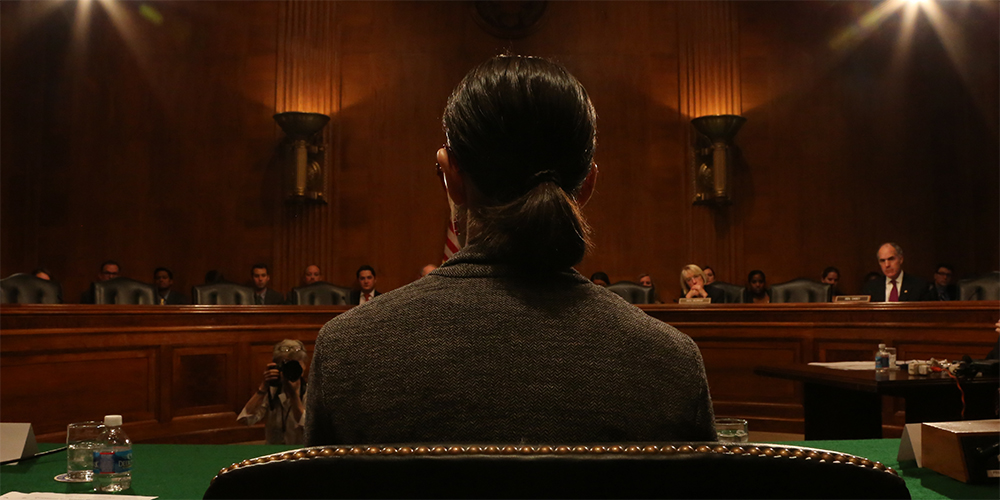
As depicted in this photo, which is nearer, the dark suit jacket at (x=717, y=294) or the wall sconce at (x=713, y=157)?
the dark suit jacket at (x=717, y=294)

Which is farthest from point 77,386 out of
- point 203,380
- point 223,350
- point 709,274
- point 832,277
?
point 832,277

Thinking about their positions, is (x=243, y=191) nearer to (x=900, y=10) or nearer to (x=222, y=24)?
(x=222, y=24)

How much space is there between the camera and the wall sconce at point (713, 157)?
9.20 meters

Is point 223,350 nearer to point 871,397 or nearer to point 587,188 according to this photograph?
point 871,397

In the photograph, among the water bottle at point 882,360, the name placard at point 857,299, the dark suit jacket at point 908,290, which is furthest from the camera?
the dark suit jacket at point 908,290

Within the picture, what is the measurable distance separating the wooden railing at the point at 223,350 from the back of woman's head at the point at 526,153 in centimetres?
412

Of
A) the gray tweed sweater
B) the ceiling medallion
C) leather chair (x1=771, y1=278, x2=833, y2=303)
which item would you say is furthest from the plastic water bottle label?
the ceiling medallion

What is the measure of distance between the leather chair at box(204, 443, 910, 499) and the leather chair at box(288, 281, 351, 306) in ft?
22.7

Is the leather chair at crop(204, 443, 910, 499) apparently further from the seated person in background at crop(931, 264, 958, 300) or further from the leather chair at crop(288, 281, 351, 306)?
the seated person in background at crop(931, 264, 958, 300)

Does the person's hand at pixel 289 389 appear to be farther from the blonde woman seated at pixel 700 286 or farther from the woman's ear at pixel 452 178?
the blonde woman seated at pixel 700 286

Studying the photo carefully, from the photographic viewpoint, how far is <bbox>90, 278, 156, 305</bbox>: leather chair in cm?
678

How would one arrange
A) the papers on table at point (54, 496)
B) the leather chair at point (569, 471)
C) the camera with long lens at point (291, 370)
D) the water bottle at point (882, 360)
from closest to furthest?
the leather chair at point (569, 471)
the papers on table at point (54, 496)
the camera with long lens at point (291, 370)
the water bottle at point (882, 360)

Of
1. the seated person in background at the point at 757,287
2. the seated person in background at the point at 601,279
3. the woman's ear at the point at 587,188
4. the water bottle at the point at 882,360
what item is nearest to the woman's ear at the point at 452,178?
the woman's ear at the point at 587,188

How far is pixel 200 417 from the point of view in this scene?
5.40 meters
